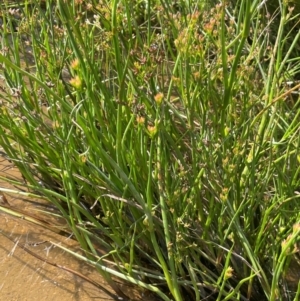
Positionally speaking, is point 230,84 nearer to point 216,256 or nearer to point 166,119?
point 166,119

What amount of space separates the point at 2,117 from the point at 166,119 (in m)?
0.46

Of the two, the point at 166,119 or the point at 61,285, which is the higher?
the point at 166,119

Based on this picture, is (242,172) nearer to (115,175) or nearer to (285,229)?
(285,229)

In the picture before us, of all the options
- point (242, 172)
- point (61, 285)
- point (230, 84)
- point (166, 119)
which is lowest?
point (61, 285)

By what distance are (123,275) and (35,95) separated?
1.87ft

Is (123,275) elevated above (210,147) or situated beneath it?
situated beneath

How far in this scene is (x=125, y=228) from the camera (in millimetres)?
1468

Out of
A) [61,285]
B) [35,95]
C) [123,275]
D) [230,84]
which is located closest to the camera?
[230,84]

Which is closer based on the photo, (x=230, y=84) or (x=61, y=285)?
(x=230, y=84)

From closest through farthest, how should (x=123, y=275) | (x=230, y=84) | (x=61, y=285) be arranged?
1. (x=230, y=84)
2. (x=123, y=275)
3. (x=61, y=285)

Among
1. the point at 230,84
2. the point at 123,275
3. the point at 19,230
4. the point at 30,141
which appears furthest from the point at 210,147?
the point at 19,230

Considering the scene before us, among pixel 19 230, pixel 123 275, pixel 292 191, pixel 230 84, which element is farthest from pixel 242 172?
pixel 19 230

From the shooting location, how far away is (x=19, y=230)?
65.9 inches

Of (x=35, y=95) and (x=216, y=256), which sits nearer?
(x=216, y=256)
